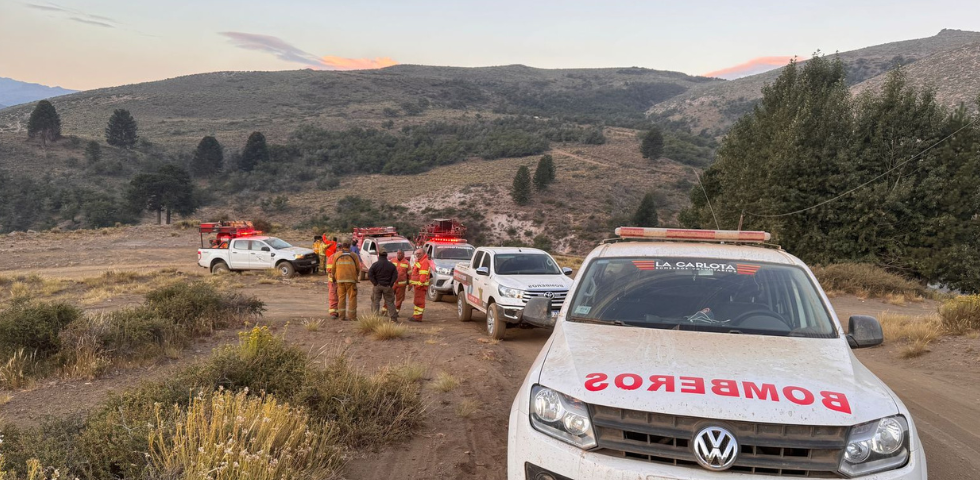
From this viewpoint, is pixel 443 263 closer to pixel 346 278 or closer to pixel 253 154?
pixel 346 278

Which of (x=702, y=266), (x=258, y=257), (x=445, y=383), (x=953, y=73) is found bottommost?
(x=258, y=257)

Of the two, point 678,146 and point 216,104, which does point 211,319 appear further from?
point 216,104

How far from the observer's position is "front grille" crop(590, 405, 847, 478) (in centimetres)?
259

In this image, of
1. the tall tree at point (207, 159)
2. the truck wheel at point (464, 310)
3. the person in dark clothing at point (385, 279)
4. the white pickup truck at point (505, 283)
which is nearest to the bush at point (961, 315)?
the white pickup truck at point (505, 283)

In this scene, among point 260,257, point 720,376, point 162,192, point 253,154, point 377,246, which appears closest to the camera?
point 720,376

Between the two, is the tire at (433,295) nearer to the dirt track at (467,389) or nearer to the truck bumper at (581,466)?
the dirt track at (467,389)

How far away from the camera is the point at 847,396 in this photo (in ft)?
9.37

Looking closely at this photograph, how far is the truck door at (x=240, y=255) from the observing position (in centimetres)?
2244

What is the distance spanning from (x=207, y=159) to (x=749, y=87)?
113181 millimetres

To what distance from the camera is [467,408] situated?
5871mm

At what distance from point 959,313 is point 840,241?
14568 mm

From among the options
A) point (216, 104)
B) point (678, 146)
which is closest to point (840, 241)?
point (678, 146)

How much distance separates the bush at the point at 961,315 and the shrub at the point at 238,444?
34.7 ft

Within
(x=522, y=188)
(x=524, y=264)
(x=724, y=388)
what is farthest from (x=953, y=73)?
(x=724, y=388)
